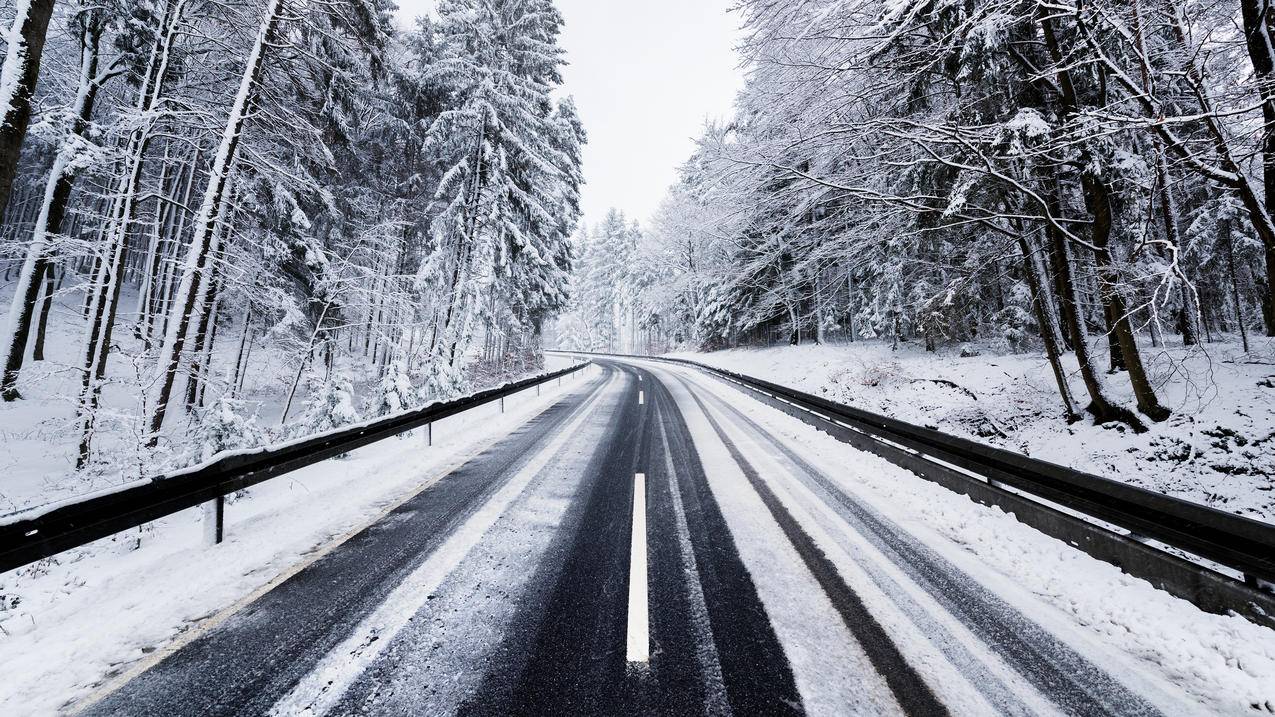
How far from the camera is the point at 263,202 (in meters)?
11.2

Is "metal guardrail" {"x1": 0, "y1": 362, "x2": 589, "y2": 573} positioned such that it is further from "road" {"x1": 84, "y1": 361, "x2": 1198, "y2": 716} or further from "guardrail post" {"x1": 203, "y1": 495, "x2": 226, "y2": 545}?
"road" {"x1": 84, "y1": 361, "x2": 1198, "y2": 716}

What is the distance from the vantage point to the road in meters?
2.11

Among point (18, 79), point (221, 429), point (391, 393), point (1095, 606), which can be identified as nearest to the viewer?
point (1095, 606)

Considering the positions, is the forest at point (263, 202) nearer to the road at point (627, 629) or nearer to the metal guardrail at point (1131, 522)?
the road at point (627, 629)

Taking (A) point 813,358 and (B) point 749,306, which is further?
(B) point 749,306

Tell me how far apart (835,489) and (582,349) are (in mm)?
59767

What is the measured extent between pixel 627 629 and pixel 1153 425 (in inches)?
335

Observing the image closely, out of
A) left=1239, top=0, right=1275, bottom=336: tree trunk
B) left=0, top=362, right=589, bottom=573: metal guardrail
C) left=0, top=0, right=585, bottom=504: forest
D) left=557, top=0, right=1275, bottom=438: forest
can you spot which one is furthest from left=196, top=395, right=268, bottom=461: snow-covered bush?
left=1239, top=0, right=1275, bottom=336: tree trunk

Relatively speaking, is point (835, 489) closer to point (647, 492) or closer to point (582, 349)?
point (647, 492)

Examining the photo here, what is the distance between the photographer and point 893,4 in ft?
17.0

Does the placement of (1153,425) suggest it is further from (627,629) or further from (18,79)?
(18,79)

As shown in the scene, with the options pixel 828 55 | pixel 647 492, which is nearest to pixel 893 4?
pixel 828 55

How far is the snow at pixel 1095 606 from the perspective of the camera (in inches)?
88.4

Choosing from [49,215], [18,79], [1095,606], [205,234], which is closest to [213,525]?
[18,79]
